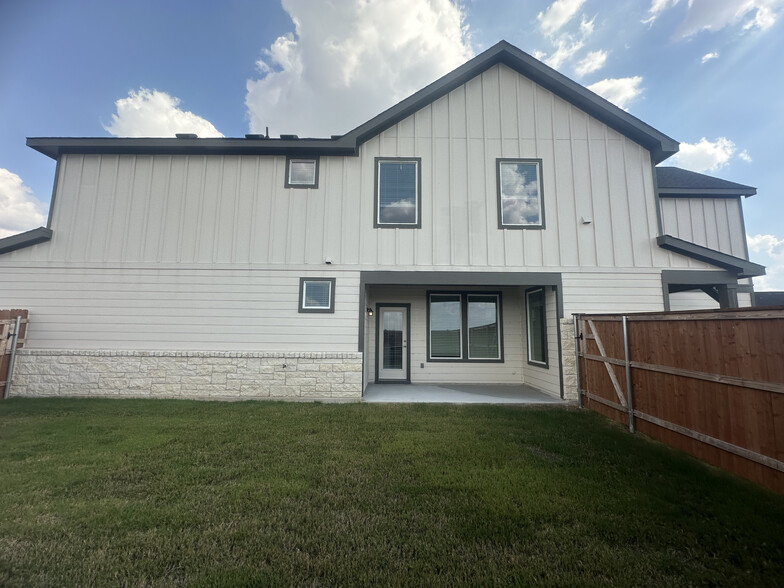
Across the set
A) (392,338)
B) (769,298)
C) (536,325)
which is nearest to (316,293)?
(392,338)

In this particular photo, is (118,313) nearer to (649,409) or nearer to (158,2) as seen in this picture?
(158,2)

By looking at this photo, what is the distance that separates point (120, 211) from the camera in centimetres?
723

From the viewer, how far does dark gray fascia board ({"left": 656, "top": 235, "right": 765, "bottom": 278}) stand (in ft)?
22.1

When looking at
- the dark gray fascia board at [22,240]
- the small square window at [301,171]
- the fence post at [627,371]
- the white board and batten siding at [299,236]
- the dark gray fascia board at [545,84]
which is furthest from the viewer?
the small square window at [301,171]

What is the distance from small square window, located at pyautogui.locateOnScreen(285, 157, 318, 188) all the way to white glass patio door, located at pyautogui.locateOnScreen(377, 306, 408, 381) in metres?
3.64

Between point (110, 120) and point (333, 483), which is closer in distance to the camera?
point (333, 483)

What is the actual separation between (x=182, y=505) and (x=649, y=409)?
221 inches

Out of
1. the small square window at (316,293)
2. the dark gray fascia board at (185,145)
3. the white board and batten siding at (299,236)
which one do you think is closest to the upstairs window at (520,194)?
the white board and batten siding at (299,236)

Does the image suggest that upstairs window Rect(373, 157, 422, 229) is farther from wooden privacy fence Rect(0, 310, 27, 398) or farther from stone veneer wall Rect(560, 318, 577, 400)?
wooden privacy fence Rect(0, 310, 27, 398)

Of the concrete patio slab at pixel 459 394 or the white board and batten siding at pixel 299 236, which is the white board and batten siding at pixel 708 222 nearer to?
the white board and batten siding at pixel 299 236

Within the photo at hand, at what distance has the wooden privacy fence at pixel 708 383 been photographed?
3.08 m

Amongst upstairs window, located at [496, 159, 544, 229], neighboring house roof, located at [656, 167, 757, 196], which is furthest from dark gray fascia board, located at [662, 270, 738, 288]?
neighboring house roof, located at [656, 167, 757, 196]

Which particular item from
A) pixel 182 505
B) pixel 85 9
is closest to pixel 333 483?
pixel 182 505

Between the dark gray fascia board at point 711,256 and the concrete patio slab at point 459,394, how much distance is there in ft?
13.4
